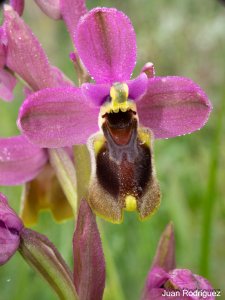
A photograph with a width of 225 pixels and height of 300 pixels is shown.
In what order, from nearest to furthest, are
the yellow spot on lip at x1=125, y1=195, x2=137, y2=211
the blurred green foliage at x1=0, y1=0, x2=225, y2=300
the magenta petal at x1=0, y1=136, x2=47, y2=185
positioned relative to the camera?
the yellow spot on lip at x1=125, y1=195, x2=137, y2=211 → the magenta petal at x1=0, y1=136, x2=47, y2=185 → the blurred green foliage at x1=0, y1=0, x2=225, y2=300

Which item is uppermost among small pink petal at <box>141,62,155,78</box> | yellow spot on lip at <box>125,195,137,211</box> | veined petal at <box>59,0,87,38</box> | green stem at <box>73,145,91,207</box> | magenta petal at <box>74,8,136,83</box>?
veined petal at <box>59,0,87,38</box>

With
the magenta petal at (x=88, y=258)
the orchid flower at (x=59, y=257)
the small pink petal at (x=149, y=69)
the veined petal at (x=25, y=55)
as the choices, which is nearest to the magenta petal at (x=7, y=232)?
the orchid flower at (x=59, y=257)

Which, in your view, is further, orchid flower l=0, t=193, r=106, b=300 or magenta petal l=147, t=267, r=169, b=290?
magenta petal l=147, t=267, r=169, b=290

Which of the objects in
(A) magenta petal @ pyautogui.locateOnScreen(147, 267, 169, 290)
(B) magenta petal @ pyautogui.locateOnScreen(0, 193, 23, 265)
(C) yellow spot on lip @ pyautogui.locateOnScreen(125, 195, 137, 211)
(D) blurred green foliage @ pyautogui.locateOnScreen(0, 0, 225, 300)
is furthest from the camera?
(D) blurred green foliage @ pyautogui.locateOnScreen(0, 0, 225, 300)

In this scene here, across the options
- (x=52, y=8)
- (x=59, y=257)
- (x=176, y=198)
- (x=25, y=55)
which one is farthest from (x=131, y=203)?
(x=176, y=198)

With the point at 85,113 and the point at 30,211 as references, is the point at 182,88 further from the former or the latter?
the point at 30,211

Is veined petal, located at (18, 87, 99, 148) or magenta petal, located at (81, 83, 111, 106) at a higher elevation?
magenta petal, located at (81, 83, 111, 106)

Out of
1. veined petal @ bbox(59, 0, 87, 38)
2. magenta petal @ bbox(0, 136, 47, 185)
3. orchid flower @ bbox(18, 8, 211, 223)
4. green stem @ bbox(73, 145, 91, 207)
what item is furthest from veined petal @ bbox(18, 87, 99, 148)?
magenta petal @ bbox(0, 136, 47, 185)

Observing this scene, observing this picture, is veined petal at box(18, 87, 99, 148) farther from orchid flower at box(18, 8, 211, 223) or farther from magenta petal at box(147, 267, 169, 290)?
magenta petal at box(147, 267, 169, 290)
